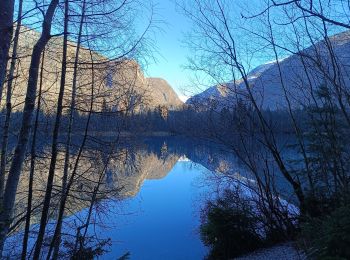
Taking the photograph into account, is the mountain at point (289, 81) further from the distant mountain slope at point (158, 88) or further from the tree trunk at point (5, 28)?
the tree trunk at point (5, 28)

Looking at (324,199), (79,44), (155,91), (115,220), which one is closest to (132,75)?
(79,44)

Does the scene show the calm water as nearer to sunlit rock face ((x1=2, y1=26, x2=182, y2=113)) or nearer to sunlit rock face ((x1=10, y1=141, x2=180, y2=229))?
sunlit rock face ((x1=10, y1=141, x2=180, y2=229))

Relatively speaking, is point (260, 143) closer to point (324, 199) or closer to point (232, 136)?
point (232, 136)

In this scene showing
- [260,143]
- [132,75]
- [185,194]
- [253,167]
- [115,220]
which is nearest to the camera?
[132,75]

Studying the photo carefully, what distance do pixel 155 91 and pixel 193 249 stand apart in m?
6.47

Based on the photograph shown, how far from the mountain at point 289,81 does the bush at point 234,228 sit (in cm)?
295

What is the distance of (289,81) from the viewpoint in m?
9.10

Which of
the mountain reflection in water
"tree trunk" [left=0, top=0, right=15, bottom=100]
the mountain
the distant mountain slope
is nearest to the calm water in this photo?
the mountain reflection in water

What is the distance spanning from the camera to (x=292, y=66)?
8555mm

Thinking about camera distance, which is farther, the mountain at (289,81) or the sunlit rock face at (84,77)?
the mountain at (289,81)

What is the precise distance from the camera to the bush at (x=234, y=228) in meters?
9.48

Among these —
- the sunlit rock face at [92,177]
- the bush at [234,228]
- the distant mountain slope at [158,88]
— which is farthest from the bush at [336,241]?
the bush at [234,228]

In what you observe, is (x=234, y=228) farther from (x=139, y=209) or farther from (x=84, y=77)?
(x=139, y=209)

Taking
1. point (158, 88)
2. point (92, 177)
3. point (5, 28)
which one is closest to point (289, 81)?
point (158, 88)
